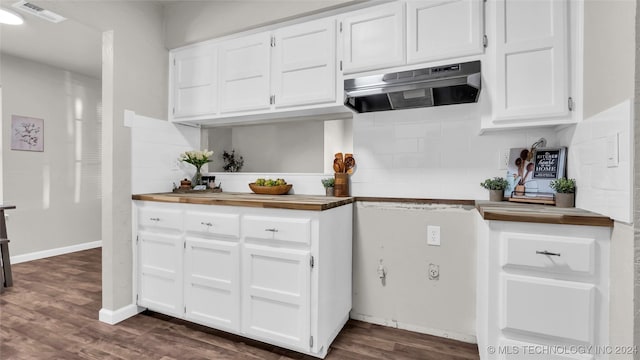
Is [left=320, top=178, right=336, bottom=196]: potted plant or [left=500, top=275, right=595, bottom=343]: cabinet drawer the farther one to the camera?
[left=320, top=178, right=336, bottom=196]: potted plant

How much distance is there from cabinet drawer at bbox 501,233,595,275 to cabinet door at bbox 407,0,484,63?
3.54ft

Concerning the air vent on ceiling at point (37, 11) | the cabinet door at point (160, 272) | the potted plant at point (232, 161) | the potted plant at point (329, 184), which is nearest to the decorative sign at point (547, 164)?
the potted plant at point (329, 184)

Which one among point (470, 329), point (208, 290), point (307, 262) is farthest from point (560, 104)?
point (208, 290)

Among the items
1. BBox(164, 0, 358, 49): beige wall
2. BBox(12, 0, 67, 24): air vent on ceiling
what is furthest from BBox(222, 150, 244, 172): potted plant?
BBox(12, 0, 67, 24): air vent on ceiling

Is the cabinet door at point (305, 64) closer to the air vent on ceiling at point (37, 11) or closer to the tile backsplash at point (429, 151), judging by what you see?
the tile backsplash at point (429, 151)

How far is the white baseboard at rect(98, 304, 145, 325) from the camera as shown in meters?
2.25

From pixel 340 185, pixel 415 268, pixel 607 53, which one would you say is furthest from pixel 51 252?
pixel 607 53

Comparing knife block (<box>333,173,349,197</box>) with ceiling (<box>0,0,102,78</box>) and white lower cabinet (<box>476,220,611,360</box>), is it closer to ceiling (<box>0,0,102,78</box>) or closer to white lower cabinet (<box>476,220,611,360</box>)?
white lower cabinet (<box>476,220,611,360</box>)

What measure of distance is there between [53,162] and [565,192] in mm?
5537

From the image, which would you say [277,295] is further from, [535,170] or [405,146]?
[535,170]

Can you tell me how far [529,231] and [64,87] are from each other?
555cm

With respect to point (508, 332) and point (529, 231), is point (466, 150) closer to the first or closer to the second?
point (529, 231)

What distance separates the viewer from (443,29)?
5.99 ft

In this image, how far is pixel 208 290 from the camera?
2055 millimetres
